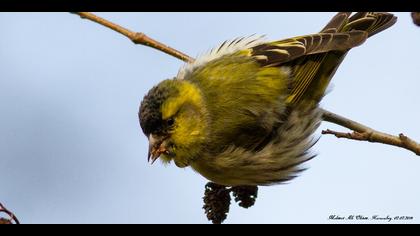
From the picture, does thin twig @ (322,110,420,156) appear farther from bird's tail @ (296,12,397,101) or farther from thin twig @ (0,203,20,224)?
thin twig @ (0,203,20,224)

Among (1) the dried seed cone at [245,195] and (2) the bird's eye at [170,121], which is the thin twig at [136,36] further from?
(1) the dried seed cone at [245,195]

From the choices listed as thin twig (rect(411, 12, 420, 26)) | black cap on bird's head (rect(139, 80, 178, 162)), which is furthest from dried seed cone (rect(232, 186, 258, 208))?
thin twig (rect(411, 12, 420, 26))

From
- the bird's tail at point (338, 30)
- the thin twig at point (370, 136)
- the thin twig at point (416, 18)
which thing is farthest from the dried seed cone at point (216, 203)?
the thin twig at point (416, 18)

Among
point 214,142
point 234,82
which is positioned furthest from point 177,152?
point 234,82
